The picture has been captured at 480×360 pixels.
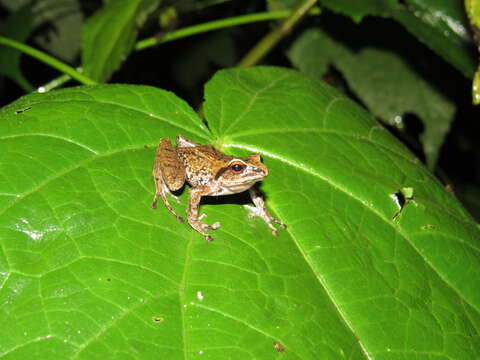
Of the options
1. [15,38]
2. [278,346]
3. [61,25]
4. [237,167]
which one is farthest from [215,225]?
[61,25]

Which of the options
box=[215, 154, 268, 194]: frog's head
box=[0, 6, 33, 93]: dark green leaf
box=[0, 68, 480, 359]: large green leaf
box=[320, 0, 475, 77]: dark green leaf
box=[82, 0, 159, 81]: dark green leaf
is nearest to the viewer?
box=[0, 68, 480, 359]: large green leaf

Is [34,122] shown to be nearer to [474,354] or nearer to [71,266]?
[71,266]

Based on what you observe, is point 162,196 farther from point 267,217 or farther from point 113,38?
point 113,38

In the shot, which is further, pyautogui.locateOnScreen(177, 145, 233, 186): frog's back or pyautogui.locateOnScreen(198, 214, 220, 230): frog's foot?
pyautogui.locateOnScreen(177, 145, 233, 186): frog's back

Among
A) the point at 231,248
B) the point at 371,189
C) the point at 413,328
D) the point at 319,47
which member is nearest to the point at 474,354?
the point at 413,328

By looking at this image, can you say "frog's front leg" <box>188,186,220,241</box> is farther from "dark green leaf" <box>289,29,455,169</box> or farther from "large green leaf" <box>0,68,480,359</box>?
"dark green leaf" <box>289,29,455,169</box>

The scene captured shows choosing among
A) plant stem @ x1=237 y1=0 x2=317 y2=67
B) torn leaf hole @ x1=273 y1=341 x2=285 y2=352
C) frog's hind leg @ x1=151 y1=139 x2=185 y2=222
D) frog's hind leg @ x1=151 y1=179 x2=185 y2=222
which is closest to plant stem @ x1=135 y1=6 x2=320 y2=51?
plant stem @ x1=237 y1=0 x2=317 y2=67

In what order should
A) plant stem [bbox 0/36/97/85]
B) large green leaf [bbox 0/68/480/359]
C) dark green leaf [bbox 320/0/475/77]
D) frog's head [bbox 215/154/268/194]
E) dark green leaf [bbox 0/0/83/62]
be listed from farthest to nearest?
dark green leaf [bbox 0/0/83/62] < dark green leaf [bbox 320/0/475/77] < plant stem [bbox 0/36/97/85] < frog's head [bbox 215/154/268/194] < large green leaf [bbox 0/68/480/359]
